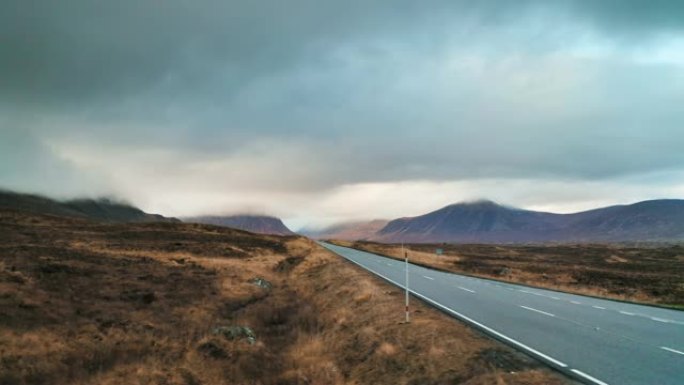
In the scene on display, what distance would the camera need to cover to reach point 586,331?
14.9 metres

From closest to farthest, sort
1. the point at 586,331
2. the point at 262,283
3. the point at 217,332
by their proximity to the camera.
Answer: the point at 586,331 < the point at 217,332 < the point at 262,283

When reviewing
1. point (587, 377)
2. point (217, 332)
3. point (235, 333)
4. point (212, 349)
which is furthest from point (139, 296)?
point (587, 377)

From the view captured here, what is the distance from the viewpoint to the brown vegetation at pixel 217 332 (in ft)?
45.4

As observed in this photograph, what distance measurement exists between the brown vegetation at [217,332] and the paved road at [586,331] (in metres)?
0.88

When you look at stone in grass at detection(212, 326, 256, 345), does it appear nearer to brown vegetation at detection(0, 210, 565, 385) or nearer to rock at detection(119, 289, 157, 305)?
brown vegetation at detection(0, 210, 565, 385)

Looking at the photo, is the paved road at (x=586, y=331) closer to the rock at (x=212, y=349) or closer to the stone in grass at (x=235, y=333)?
the stone in grass at (x=235, y=333)

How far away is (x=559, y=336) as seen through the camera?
14.1 m

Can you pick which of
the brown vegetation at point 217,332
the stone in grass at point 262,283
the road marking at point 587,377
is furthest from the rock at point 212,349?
the stone in grass at point 262,283

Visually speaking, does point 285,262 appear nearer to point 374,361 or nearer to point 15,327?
point 15,327

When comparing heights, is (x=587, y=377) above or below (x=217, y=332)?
above

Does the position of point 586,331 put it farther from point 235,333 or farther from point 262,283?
point 262,283

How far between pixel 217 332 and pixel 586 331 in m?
13.2

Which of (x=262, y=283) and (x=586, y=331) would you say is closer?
(x=586, y=331)

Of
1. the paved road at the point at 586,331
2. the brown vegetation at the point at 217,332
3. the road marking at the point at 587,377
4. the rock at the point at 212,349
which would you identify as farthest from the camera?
the rock at the point at 212,349
